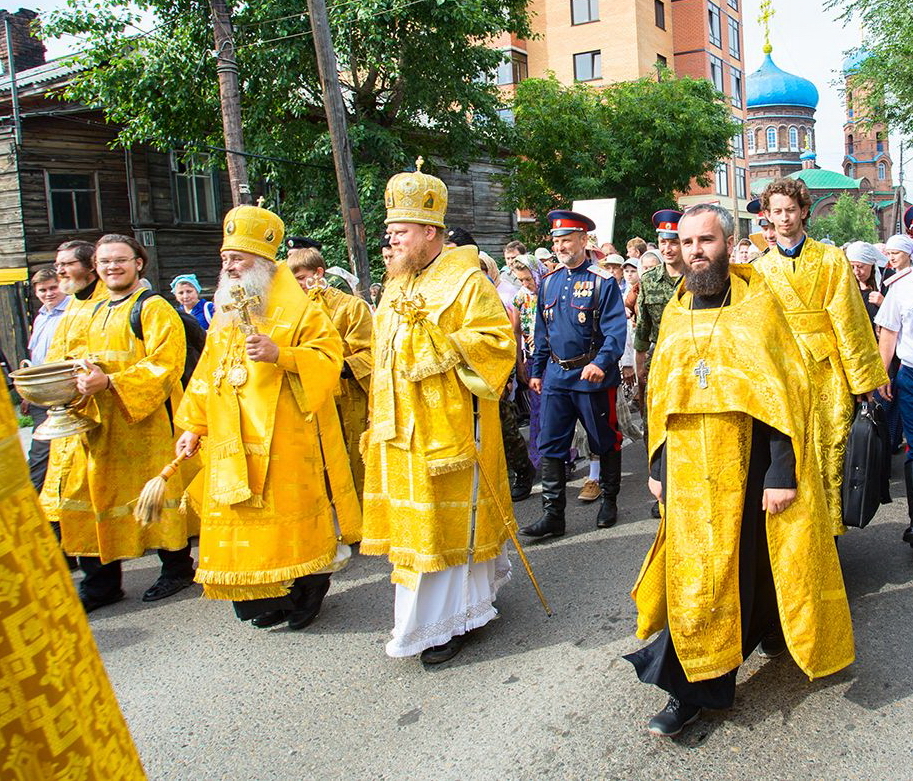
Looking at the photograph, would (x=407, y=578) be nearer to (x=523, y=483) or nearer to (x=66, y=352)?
(x=66, y=352)

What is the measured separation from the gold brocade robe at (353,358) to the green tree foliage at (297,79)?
11525mm

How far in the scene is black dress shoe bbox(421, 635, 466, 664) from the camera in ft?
13.1

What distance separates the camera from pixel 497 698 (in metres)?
3.62

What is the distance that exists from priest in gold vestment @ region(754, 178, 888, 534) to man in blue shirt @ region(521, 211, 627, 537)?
1.43 m

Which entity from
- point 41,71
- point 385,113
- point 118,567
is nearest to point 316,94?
point 385,113

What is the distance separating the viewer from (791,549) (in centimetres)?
306

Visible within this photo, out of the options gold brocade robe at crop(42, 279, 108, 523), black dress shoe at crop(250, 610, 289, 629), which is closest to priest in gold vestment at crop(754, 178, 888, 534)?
black dress shoe at crop(250, 610, 289, 629)

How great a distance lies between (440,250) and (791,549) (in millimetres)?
2147

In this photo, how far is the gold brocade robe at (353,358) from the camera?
228 inches

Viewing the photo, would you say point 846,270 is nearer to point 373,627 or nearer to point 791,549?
point 791,549

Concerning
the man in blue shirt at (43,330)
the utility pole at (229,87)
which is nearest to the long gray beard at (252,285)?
the man in blue shirt at (43,330)

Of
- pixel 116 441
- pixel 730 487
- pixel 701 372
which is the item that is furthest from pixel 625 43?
pixel 730 487

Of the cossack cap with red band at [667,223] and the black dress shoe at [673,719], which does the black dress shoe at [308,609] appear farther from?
the cossack cap with red band at [667,223]

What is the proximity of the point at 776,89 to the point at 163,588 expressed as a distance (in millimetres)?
85133
